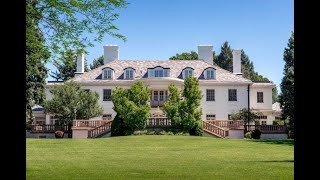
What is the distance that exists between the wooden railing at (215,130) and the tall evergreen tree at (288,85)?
718 centimetres

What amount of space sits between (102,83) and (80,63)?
18.7 feet

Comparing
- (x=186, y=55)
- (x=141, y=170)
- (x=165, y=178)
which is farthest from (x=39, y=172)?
(x=186, y=55)

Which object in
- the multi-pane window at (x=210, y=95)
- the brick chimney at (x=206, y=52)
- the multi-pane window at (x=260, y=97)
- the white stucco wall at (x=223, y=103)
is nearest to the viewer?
the white stucco wall at (x=223, y=103)

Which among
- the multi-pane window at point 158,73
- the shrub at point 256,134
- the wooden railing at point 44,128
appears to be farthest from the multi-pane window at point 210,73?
the wooden railing at point 44,128

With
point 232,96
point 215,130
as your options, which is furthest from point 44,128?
point 232,96

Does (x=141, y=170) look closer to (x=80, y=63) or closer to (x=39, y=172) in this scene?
(x=39, y=172)

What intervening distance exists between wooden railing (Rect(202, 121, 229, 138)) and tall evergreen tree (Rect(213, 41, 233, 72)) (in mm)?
47217

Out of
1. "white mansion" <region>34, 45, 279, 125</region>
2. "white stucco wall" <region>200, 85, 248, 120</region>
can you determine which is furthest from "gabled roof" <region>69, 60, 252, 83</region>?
"white stucco wall" <region>200, 85, 248, 120</region>

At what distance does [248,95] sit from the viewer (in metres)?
52.5

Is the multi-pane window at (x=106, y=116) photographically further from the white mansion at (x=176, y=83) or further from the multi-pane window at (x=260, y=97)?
the multi-pane window at (x=260, y=97)

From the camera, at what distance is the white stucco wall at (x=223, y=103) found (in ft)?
173

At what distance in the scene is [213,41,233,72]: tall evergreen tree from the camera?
294 ft

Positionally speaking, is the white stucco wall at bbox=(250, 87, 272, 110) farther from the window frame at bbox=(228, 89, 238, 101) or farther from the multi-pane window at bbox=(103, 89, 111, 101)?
the multi-pane window at bbox=(103, 89, 111, 101)
